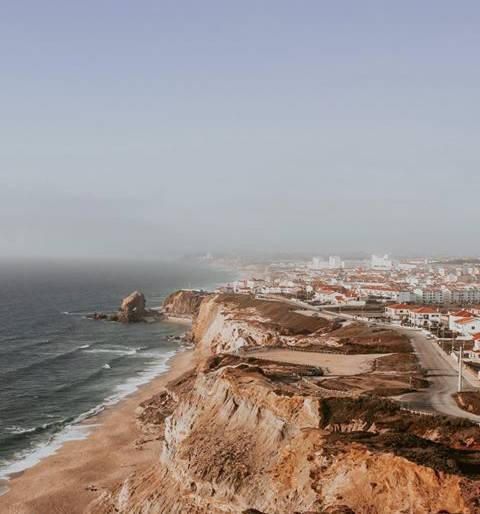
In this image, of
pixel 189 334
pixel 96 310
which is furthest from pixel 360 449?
pixel 96 310

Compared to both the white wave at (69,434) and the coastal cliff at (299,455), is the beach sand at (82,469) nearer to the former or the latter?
the white wave at (69,434)

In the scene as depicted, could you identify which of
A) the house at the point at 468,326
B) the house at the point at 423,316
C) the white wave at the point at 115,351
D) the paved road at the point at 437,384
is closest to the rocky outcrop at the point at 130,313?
the white wave at the point at 115,351

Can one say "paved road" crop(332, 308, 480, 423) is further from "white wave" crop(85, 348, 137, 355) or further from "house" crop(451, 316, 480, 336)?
"white wave" crop(85, 348, 137, 355)

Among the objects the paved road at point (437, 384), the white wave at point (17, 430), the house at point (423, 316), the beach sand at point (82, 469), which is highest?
the house at point (423, 316)

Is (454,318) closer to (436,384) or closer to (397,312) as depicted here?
(397,312)

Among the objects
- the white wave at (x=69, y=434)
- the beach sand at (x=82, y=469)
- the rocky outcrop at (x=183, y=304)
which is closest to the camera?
the beach sand at (x=82, y=469)

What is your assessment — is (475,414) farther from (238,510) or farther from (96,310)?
(96,310)

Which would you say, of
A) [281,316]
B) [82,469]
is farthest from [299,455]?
[281,316]
